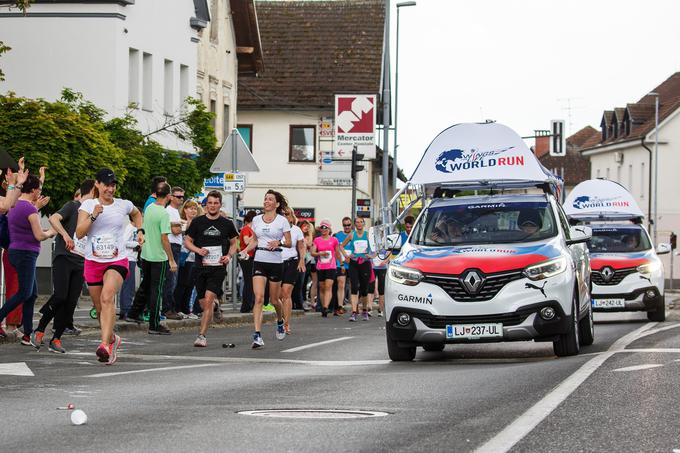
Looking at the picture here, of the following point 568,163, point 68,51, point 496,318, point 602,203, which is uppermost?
point 568,163

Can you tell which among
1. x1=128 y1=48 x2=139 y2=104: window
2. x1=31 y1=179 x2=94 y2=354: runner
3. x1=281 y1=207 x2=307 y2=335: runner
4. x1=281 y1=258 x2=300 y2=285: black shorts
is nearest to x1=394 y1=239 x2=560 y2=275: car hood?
x1=31 y1=179 x2=94 y2=354: runner

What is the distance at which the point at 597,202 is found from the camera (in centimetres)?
3044

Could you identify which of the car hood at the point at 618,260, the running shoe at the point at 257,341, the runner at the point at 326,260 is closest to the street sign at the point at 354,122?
the runner at the point at 326,260

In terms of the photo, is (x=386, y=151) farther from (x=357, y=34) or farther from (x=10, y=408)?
(x=10, y=408)

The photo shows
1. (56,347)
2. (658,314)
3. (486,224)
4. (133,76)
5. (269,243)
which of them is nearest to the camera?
(486,224)

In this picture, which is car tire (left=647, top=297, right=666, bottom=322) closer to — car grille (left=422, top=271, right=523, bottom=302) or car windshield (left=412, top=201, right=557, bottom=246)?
car windshield (left=412, top=201, right=557, bottom=246)

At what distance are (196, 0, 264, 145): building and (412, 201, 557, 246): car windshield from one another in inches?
1138

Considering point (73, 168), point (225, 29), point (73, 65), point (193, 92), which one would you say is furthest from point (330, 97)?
point (73, 168)

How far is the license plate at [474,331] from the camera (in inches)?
605

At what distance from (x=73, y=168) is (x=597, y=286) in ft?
31.6

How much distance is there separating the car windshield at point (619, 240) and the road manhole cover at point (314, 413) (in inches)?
690

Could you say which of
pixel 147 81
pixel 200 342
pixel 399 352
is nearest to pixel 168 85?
pixel 147 81

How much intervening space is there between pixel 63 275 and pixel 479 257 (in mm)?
4948

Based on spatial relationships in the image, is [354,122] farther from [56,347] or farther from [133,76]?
[56,347]
